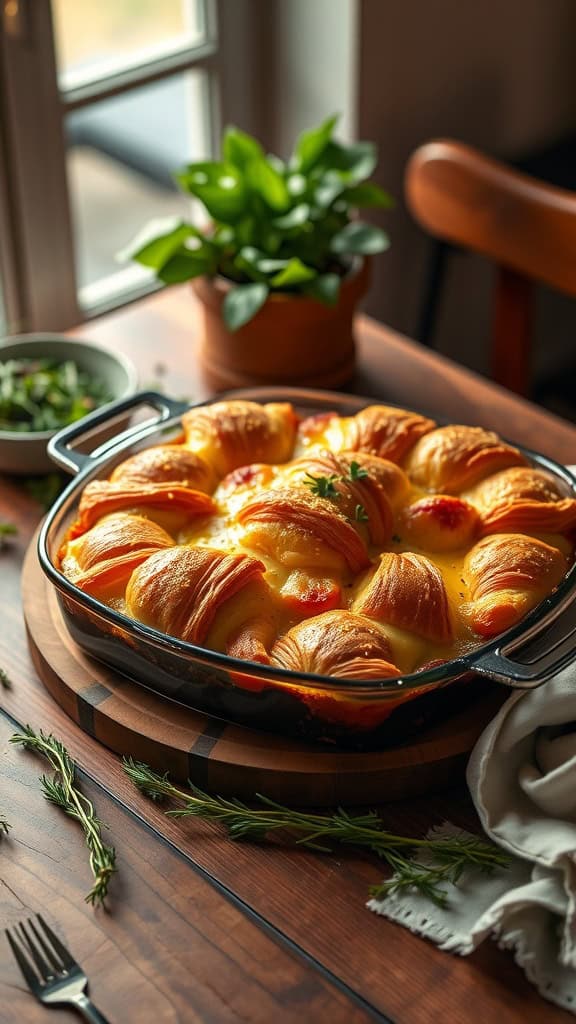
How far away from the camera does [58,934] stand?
3.34 ft

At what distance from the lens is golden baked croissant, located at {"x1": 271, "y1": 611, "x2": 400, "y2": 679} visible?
1.06 meters

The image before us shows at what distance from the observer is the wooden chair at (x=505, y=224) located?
73.5 inches

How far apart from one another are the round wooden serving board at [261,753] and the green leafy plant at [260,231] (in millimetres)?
614

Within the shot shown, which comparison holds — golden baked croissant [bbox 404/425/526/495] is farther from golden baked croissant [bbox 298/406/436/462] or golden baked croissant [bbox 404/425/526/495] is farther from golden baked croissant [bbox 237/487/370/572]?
golden baked croissant [bbox 237/487/370/572]

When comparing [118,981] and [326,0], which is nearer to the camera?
[118,981]

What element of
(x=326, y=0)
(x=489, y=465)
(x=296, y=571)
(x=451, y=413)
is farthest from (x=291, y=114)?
(x=296, y=571)

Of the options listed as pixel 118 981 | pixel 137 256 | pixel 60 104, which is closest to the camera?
pixel 118 981

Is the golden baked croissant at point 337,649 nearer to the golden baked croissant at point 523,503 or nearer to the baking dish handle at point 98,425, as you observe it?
the golden baked croissant at point 523,503

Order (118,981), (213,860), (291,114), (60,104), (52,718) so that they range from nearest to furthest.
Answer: (118,981)
(213,860)
(52,718)
(60,104)
(291,114)

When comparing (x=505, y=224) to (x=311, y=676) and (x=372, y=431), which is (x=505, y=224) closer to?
(x=372, y=431)

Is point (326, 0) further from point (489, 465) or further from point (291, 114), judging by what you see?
point (489, 465)

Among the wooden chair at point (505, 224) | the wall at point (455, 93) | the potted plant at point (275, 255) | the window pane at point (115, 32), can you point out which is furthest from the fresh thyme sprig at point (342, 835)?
the wall at point (455, 93)

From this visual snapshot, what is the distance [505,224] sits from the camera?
192 cm

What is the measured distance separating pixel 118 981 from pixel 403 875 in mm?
251
